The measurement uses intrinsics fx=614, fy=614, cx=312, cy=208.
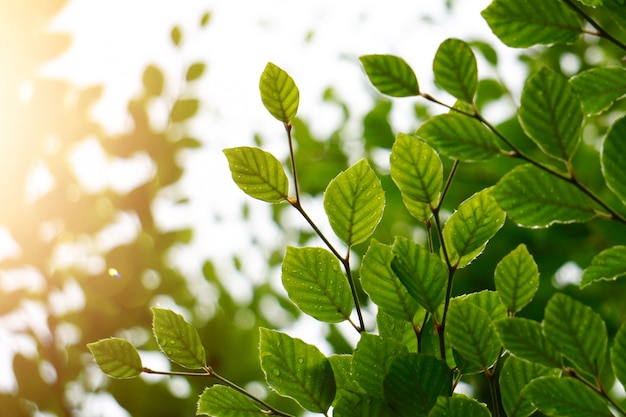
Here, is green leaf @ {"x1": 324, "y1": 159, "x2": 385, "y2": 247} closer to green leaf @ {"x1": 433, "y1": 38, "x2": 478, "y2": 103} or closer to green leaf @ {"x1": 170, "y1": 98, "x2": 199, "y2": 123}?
green leaf @ {"x1": 433, "y1": 38, "x2": 478, "y2": 103}

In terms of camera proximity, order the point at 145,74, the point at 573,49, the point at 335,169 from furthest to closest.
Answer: the point at 573,49
the point at 335,169
the point at 145,74

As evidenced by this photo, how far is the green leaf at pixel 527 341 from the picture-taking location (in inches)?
13.8

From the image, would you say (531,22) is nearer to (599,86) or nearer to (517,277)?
(599,86)

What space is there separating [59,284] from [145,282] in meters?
0.17

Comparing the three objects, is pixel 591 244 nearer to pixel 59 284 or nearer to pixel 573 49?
pixel 573 49

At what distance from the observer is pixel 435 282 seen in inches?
15.6

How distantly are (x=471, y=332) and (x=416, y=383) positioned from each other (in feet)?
0.16

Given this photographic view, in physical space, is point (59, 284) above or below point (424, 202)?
below

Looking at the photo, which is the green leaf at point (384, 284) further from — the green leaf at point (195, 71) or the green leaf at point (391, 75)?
the green leaf at point (195, 71)

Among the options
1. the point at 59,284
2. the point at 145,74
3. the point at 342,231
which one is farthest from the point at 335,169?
the point at 342,231

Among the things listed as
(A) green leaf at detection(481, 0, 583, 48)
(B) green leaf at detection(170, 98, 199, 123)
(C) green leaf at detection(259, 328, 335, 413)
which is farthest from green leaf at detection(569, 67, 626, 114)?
(B) green leaf at detection(170, 98, 199, 123)

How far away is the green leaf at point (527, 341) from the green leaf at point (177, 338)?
0.67 ft

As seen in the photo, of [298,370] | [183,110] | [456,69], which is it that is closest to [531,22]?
[456,69]

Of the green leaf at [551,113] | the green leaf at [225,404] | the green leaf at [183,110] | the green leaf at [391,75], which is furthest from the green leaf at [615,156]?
the green leaf at [183,110]
